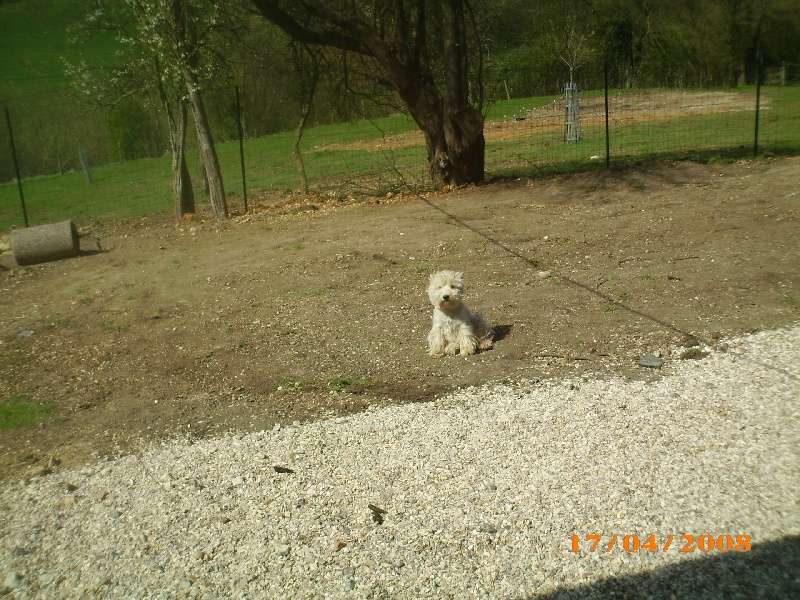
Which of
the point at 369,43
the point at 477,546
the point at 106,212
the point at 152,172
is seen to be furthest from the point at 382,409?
the point at 152,172

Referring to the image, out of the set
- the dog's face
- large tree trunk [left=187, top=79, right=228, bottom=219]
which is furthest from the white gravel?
large tree trunk [left=187, top=79, right=228, bottom=219]

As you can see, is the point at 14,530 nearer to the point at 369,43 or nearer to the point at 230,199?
the point at 369,43

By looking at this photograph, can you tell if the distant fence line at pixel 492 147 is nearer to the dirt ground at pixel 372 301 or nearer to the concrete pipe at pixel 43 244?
the dirt ground at pixel 372 301

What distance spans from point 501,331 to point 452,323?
717 millimetres

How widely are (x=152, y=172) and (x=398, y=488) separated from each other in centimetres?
2410

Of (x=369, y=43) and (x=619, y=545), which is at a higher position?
(x=369, y=43)

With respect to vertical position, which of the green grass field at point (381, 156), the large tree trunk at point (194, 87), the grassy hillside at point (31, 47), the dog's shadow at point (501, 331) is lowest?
the dog's shadow at point (501, 331)

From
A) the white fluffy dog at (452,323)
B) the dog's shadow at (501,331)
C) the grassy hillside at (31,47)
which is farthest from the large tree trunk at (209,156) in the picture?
the grassy hillside at (31,47)

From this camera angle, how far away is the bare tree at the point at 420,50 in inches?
559

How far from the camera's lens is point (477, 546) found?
405 cm

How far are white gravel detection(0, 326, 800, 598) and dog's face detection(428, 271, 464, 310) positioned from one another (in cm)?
113
